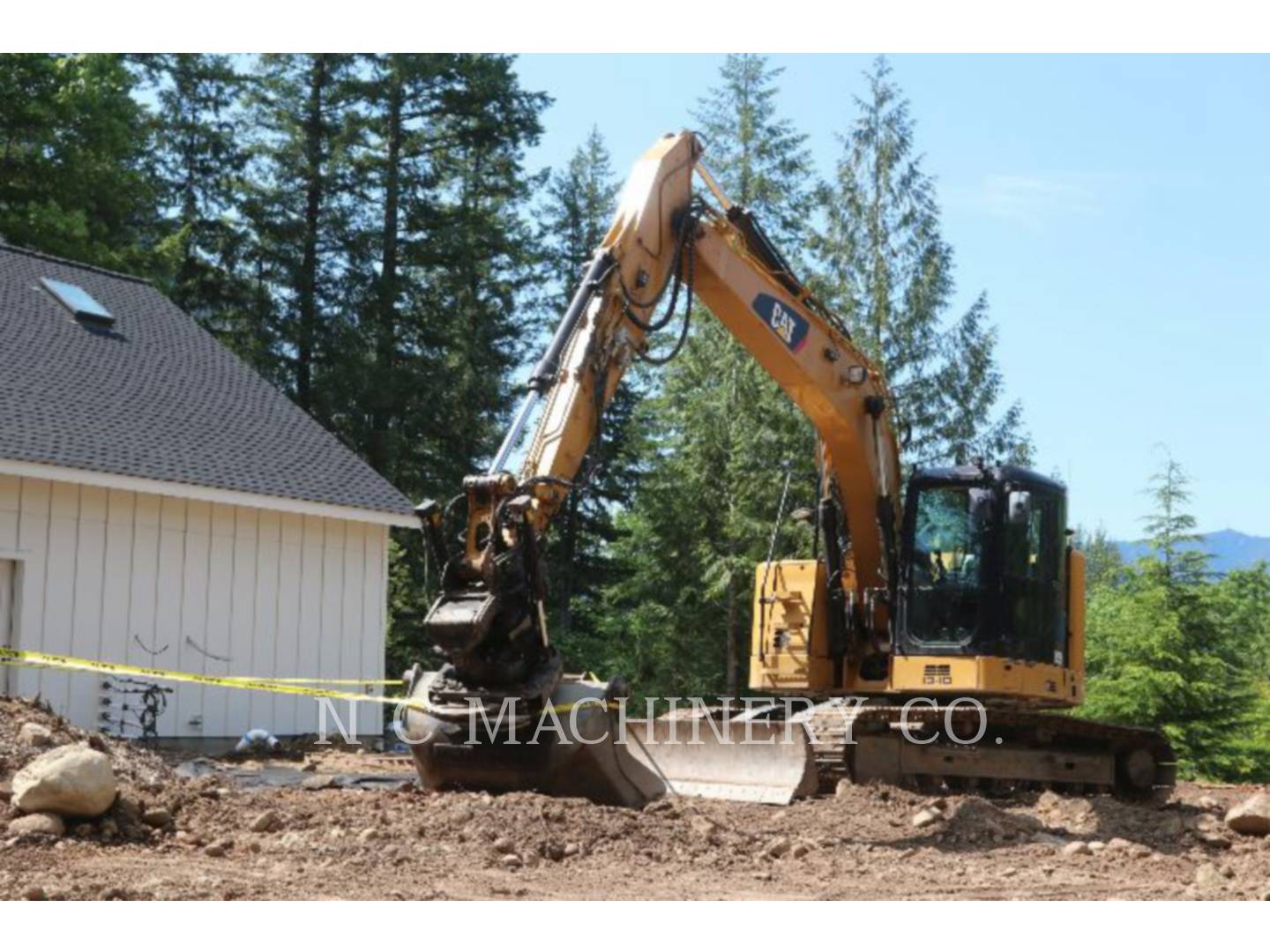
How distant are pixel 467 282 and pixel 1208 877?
29.5 meters

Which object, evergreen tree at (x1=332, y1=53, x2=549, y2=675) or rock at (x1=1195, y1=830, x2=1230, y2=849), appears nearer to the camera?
rock at (x1=1195, y1=830, x2=1230, y2=849)

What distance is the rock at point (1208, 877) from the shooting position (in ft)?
31.3

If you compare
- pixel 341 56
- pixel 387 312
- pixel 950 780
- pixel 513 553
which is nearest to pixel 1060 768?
pixel 950 780

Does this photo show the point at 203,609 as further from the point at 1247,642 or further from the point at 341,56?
the point at 341,56

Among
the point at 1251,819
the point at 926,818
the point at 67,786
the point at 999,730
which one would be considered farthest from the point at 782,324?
the point at 67,786

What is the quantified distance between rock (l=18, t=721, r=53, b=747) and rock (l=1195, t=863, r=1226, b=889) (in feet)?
22.6

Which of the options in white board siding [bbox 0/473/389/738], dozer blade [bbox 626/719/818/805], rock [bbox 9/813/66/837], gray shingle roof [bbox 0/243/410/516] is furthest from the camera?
gray shingle roof [bbox 0/243/410/516]

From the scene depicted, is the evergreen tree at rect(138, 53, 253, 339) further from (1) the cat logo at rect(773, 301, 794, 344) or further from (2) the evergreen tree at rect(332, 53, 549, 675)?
(1) the cat logo at rect(773, 301, 794, 344)

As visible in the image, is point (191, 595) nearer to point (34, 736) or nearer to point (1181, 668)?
point (34, 736)

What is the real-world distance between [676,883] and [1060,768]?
7455 millimetres

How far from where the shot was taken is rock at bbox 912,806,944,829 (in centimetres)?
1211

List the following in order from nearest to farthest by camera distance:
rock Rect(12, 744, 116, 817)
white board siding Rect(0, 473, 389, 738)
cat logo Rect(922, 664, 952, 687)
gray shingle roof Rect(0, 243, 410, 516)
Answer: rock Rect(12, 744, 116, 817)
cat logo Rect(922, 664, 952, 687)
white board siding Rect(0, 473, 389, 738)
gray shingle roof Rect(0, 243, 410, 516)

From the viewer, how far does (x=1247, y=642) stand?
2703 centimetres

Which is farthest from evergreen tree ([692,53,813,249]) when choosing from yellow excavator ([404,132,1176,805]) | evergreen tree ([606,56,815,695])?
yellow excavator ([404,132,1176,805])
